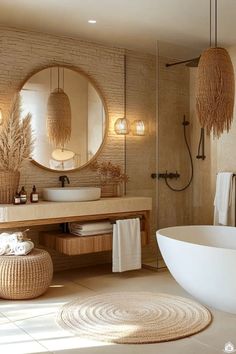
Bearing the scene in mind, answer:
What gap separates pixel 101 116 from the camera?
18.2ft

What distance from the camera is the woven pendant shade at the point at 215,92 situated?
355cm

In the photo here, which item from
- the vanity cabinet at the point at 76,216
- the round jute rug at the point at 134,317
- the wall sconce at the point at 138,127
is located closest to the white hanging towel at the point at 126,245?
the vanity cabinet at the point at 76,216

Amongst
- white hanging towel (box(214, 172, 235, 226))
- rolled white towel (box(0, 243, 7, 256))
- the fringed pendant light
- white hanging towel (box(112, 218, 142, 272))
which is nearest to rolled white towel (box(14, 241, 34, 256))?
rolled white towel (box(0, 243, 7, 256))

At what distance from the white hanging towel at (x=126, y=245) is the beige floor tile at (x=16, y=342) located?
1676 millimetres

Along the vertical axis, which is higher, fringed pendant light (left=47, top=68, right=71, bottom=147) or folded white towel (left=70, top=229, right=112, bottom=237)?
fringed pendant light (left=47, top=68, right=71, bottom=147)

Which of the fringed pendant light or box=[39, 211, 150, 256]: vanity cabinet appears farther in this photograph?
the fringed pendant light

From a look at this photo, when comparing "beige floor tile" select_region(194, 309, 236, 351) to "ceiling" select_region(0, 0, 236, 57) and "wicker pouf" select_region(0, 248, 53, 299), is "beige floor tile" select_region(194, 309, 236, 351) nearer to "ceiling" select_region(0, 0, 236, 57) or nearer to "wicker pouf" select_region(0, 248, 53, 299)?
"wicker pouf" select_region(0, 248, 53, 299)

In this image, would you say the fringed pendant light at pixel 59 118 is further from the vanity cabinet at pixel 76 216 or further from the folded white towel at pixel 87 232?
the folded white towel at pixel 87 232

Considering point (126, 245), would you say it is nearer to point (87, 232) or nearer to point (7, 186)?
point (87, 232)

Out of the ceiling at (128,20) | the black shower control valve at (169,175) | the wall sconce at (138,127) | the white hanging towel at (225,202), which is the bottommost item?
the white hanging towel at (225,202)

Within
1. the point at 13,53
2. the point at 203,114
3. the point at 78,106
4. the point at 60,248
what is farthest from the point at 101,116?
the point at 203,114

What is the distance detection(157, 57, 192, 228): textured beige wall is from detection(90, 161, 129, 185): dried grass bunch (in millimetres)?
530

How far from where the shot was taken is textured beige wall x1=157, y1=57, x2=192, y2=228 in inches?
222

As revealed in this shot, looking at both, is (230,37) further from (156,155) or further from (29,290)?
(29,290)
